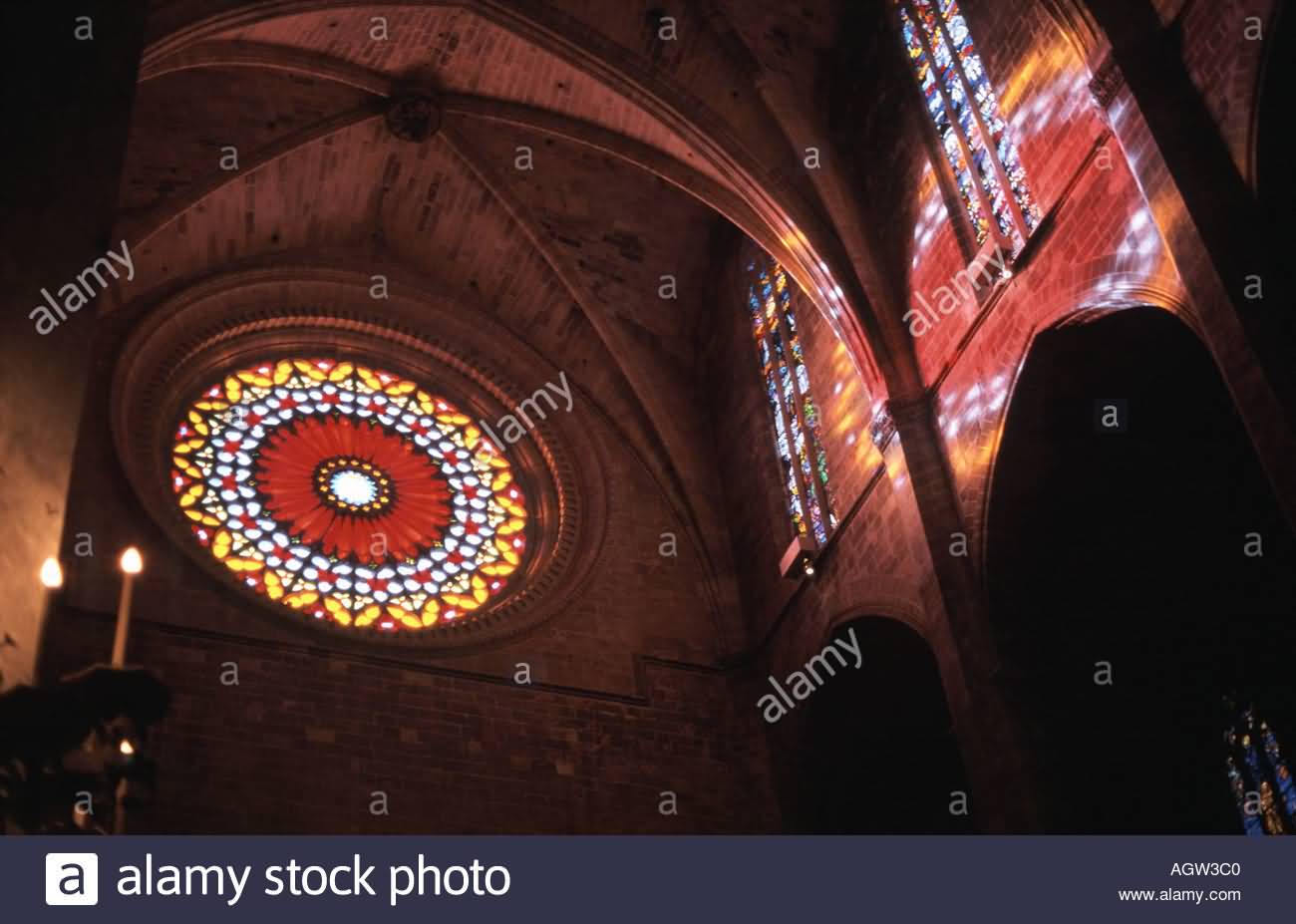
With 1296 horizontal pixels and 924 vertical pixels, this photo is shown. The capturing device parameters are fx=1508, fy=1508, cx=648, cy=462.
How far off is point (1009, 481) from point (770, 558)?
367 centimetres

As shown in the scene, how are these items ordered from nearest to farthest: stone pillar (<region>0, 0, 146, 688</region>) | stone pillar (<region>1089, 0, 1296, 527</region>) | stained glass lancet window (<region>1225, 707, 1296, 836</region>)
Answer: stone pillar (<region>0, 0, 146, 688</region>)
stone pillar (<region>1089, 0, 1296, 527</region>)
stained glass lancet window (<region>1225, 707, 1296, 836</region>)

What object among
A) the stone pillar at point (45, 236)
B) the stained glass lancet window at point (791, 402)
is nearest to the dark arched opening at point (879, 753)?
the stained glass lancet window at point (791, 402)

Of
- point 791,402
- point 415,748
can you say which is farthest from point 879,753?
point 415,748

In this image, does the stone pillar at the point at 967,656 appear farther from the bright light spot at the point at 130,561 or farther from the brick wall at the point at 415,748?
the bright light spot at the point at 130,561

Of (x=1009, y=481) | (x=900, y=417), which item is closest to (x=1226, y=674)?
(x=1009, y=481)

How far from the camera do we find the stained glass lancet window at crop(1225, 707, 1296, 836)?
10.9 metres

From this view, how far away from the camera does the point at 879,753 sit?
1255 centimetres

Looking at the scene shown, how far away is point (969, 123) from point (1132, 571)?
3.55 m

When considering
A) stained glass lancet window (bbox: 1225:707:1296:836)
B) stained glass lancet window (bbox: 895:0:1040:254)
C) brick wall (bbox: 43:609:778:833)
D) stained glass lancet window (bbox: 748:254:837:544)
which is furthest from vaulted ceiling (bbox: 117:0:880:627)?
stained glass lancet window (bbox: 1225:707:1296:836)

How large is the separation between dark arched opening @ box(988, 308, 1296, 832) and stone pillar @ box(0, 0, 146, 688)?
644 centimetres

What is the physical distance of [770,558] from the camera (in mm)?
13547

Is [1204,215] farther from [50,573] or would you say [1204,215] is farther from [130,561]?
[50,573]

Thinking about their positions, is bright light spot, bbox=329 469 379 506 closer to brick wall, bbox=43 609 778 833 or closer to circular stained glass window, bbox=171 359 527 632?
circular stained glass window, bbox=171 359 527 632

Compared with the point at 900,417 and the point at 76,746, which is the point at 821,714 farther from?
the point at 76,746
